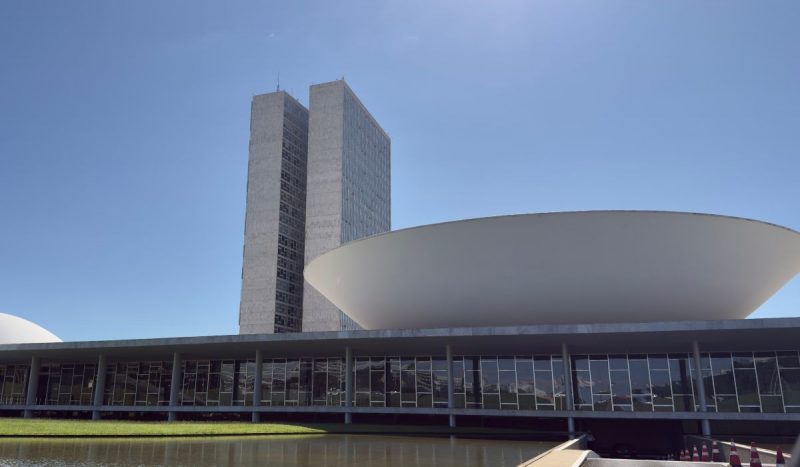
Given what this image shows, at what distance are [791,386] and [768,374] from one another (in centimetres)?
78

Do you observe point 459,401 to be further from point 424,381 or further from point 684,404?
point 684,404

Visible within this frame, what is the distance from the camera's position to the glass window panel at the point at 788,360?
2281 centimetres

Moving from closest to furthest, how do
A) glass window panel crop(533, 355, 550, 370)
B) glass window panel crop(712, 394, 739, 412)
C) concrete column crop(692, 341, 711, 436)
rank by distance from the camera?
concrete column crop(692, 341, 711, 436) → glass window panel crop(712, 394, 739, 412) → glass window panel crop(533, 355, 550, 370)

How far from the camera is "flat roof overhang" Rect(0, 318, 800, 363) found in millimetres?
20422

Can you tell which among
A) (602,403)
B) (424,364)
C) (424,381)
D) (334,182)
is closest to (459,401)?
(424,381)

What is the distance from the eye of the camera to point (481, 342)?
23.6m

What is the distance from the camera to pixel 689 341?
22.7 m

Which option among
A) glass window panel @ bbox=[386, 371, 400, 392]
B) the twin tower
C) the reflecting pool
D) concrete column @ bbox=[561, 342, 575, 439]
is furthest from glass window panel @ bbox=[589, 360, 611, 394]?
the twin tower

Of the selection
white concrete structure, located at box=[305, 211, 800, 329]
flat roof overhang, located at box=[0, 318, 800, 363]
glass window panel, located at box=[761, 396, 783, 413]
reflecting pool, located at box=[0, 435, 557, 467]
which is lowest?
reflecting pool, located at box=[0, 435, 557, 467]

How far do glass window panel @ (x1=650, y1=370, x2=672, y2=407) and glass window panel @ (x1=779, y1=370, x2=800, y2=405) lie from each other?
377cm

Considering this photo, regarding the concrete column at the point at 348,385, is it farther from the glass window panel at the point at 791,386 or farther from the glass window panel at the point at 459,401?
the glass window panel at the point at 791,386

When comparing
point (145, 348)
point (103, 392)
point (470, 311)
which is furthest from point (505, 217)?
point (103, 392)

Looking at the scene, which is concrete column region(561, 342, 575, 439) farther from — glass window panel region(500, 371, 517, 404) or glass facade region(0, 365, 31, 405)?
glass facade region(0, 365, 31, 405)

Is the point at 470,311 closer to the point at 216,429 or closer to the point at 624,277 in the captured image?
the point at 624,277
